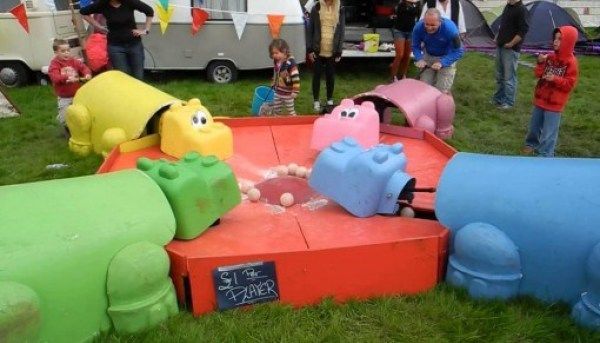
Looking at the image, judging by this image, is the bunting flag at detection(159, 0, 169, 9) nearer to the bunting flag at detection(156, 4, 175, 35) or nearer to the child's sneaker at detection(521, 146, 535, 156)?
the bunting flag at detection(156, 4, 175, 35)

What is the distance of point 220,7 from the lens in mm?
7879

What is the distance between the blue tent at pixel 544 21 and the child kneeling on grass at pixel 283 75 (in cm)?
742

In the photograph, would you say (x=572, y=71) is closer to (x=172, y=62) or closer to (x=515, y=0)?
(x=515, y=0)

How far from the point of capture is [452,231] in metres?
3.12

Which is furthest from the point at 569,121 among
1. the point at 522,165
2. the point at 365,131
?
the point at 522,165

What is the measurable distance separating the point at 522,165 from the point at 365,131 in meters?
1.88

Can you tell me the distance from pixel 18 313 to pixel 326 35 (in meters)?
4.99

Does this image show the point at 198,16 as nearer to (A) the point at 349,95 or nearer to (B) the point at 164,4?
(B) the point at 164,4

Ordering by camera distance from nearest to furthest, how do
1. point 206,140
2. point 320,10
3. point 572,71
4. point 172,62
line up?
point 206,140, point 572,71, point 320,10, point 172,62

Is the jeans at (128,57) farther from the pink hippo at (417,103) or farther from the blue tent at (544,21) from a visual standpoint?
the blue tent at (544,21)

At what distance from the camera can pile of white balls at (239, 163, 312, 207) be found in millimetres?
3801

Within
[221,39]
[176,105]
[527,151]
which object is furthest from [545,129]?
[221,39]

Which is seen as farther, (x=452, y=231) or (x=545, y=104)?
(x=545, y=104)

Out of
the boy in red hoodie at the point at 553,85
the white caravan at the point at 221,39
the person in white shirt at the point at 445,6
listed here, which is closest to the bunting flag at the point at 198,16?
the white caravan at the point at 221,39
